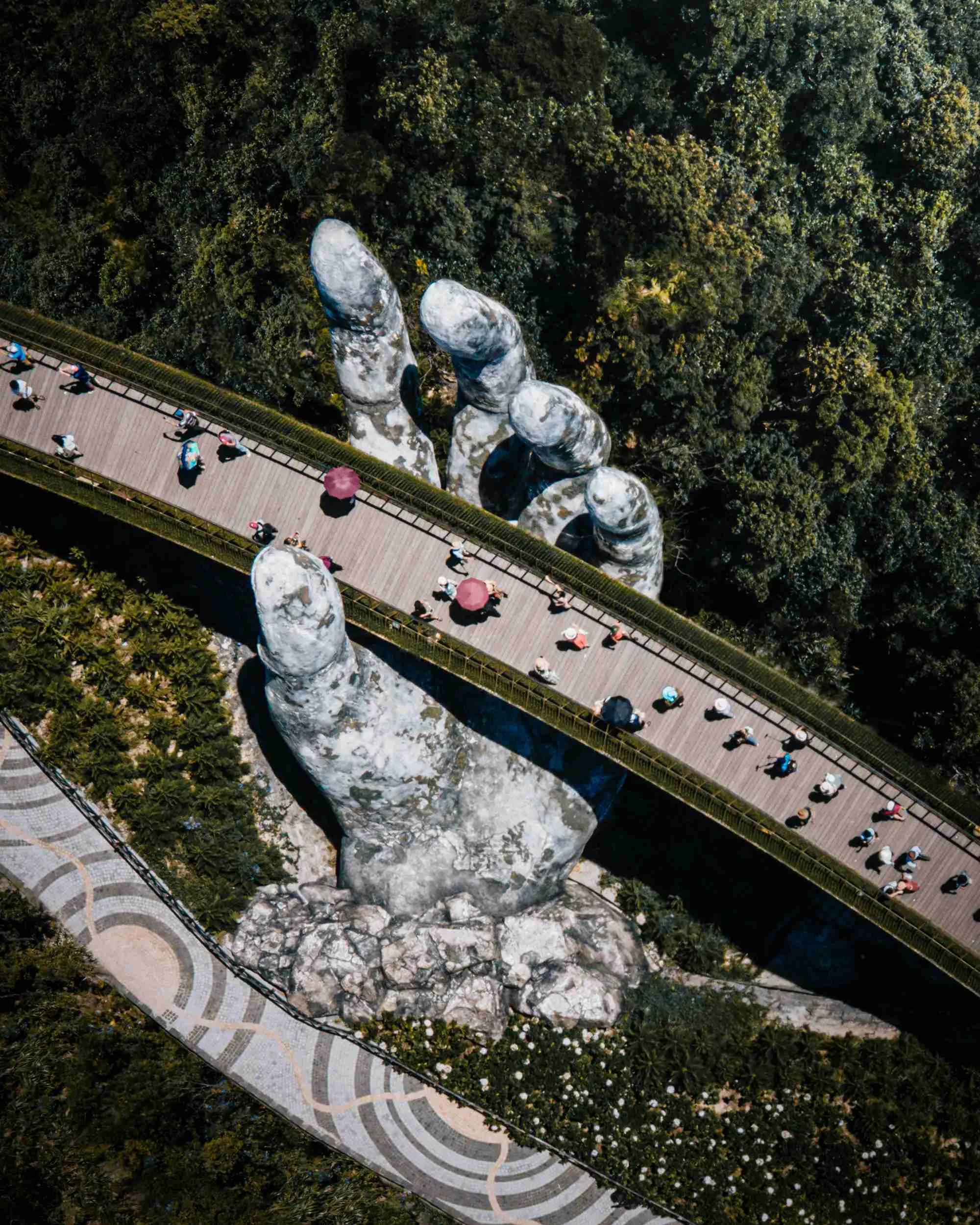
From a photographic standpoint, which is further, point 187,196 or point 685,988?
point 187,196

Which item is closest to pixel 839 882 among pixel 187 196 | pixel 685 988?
pixel 685 988

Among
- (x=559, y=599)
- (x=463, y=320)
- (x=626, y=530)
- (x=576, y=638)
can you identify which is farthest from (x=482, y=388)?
(x=576, y=638)

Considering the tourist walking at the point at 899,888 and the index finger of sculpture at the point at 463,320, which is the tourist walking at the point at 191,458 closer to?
the index finger of sculpture at the point at 463,320

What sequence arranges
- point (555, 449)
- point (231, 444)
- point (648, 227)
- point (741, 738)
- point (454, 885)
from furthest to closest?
point (648, 227) < point (454, 885) < point (231, 444) < point (741, 738) < point (555, 449)

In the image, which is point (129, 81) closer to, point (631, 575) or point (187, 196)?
point (187, 196)

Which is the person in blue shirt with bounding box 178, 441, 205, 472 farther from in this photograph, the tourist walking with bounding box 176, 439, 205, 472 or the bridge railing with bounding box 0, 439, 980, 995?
the bridge railing with bounding box 0, 439, 980, 995

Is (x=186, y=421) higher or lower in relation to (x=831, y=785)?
higher

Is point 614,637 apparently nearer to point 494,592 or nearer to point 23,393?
point 494,592
